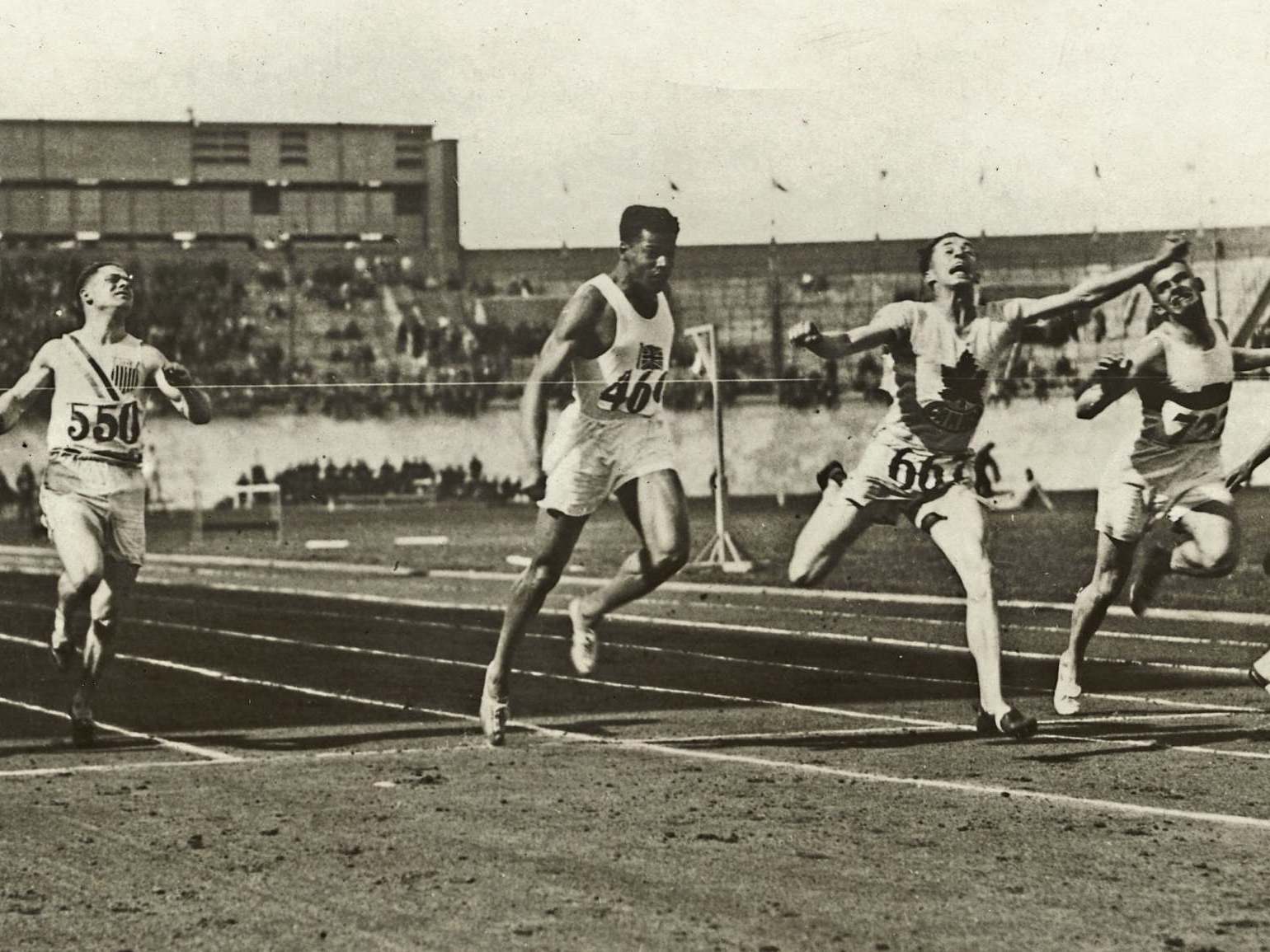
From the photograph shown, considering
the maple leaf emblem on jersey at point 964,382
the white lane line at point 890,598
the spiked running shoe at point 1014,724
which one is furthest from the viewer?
the white lane line at point 890,598

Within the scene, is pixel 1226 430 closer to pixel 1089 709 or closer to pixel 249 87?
pixel 1089 709

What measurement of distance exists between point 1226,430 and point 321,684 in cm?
548

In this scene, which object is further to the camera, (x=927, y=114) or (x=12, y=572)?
(x=12, y=572)

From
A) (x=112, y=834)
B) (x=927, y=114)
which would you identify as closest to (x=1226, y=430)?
(x=927, y=114)

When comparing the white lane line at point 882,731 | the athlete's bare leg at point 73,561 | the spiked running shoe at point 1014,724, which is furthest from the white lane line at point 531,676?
the athlete's bare leg at point 73,561

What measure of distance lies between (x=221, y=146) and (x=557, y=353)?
4322mm

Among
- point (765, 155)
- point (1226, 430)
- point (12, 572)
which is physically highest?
point (765, 155)

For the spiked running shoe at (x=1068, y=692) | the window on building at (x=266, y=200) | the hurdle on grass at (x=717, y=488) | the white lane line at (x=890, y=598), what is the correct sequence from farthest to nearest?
the white lane line at (x=890, y=598) → the window on building at (x=266, y=200) → the hurdle on grass at (x=717, y=488) → the spiked running shoe at (x=1068, y=692)

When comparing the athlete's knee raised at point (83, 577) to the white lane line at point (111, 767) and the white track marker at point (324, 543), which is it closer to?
the white lane line at point (111, 767)

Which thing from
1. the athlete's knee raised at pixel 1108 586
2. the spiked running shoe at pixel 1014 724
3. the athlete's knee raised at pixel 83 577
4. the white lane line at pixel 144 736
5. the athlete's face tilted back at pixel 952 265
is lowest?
the white lane line at pixel 144 736

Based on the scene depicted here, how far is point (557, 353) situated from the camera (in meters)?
9.71

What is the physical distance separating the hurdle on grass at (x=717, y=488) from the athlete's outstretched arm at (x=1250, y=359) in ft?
9.27

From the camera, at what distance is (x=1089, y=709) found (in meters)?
10.5

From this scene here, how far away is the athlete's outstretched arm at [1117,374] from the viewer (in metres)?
10.8
